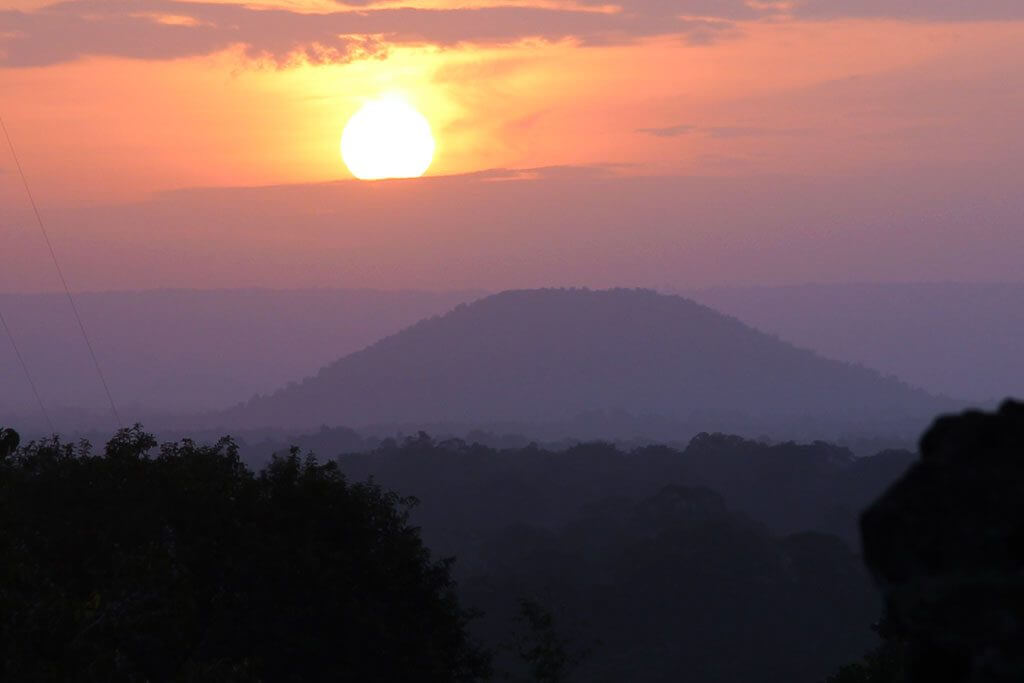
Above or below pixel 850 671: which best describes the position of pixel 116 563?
above

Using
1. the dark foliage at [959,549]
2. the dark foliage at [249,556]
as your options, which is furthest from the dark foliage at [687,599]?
the dark foliage at [959,549]

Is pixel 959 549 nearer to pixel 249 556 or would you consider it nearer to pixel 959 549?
pixel 959 549

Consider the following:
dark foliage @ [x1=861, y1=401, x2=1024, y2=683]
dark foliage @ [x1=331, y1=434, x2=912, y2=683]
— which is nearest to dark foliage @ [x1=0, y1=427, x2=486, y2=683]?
dark foliage @ [x1=861, y1=401, x2=1024, y2=683]

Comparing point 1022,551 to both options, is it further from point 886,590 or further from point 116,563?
point 116,563

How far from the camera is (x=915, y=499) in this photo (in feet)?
29.3

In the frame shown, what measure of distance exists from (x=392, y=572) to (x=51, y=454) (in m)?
12.0

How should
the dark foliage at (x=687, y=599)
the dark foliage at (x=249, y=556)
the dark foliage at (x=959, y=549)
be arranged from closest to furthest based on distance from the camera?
1. the dark foliage at (x=959, y=549)
2. the dark foliage at (x=249, y=556)
3. the dark foliage at (x=687, y=599)

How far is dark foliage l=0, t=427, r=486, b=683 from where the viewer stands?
4034 centimetres

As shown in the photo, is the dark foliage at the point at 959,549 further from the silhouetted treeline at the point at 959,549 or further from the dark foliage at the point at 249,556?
the dark foliage at the point at 249,556

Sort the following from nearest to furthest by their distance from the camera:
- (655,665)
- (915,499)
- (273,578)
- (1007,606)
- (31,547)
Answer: (1007,606) < (915,499) < (31,547) < (273,578) < (655,665)

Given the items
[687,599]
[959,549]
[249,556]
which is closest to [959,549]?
[959,549]

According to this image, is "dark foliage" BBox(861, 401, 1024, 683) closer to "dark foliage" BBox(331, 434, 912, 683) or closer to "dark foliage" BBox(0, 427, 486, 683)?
"dark foliage" BBox(0, 427, 486, 683)

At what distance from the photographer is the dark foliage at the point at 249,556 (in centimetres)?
4034

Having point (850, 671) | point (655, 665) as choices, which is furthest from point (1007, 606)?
point (655, 665)
